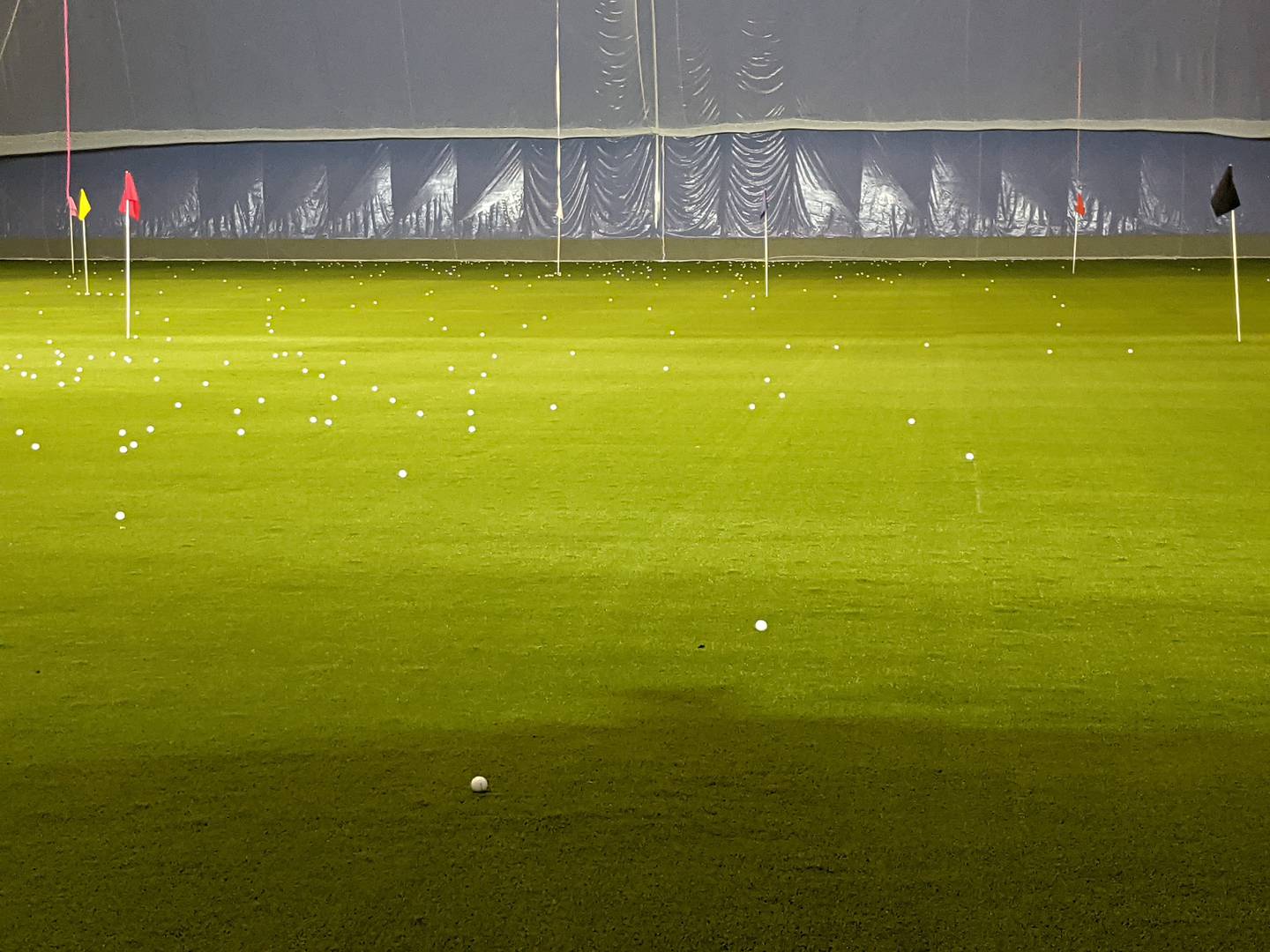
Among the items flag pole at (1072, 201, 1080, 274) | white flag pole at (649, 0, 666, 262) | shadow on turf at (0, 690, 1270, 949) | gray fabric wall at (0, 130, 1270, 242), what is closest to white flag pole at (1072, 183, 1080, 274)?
flag pole at (1072, 201, 1080, 274)

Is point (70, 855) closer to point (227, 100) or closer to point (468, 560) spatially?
point (468, 560)

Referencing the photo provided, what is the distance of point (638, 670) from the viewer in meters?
5.29

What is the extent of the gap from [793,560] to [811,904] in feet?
10.5

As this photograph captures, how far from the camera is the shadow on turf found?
3531 millimetres

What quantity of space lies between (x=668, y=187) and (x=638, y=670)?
103ft

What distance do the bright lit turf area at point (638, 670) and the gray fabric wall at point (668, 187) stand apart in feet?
76.9

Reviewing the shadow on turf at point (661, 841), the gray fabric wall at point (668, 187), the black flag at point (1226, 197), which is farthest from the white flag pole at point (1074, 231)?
the shadow on turf at point (661, 841)

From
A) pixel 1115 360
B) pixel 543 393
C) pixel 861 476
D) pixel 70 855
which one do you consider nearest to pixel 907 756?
pixel 70 855

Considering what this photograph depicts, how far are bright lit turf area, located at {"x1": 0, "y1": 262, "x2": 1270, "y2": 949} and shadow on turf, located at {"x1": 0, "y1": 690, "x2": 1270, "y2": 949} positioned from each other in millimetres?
12

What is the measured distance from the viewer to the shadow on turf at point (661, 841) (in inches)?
139

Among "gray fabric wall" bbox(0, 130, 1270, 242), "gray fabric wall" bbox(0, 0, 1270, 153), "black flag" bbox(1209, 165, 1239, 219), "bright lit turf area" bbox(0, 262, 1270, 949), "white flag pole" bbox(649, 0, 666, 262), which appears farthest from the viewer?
"white flag pole" bbox(649, 0, 666, 262)

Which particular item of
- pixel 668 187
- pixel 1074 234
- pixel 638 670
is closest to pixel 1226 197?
pixel 638 670

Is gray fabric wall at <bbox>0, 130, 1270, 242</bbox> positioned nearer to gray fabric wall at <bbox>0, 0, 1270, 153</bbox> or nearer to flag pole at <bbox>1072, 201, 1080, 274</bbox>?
flag pole at <bbox>1072, 201, 1080, 274</bbox>

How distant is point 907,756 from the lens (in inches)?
177
